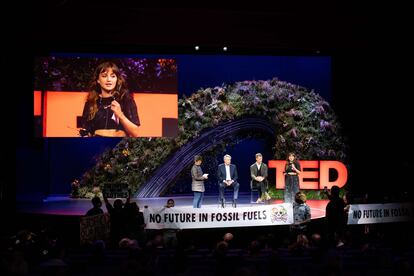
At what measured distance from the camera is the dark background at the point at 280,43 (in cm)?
1239

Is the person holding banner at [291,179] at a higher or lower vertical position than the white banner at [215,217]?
higher

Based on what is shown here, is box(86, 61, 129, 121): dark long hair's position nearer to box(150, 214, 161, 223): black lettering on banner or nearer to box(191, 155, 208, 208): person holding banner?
box(191, 155, 208, 208): person holding banner

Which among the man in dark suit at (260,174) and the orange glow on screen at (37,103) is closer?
the man in dark suit at (260,174)

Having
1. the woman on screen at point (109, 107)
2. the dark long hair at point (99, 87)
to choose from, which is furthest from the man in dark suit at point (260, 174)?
the dark long hair at point (99, 87)

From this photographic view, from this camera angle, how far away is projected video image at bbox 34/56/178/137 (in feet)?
48.6

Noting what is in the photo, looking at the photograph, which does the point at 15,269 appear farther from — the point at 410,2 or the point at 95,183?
the point at 95,183

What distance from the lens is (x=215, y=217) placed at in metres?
9.16

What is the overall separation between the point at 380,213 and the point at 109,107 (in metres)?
8.16

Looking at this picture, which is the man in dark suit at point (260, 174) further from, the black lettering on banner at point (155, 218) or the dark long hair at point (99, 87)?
the black lettering on banner at point (155, 218)

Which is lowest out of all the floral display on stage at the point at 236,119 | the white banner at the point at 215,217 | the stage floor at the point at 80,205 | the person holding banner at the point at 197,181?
the stage floor at the point at 80,205

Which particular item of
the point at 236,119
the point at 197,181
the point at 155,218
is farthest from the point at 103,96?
the point at 155,218

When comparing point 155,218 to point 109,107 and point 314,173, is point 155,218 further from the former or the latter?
point 314,173

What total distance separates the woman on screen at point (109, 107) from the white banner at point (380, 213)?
7.51 meters

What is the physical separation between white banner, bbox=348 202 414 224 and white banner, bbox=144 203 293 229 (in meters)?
1.08
